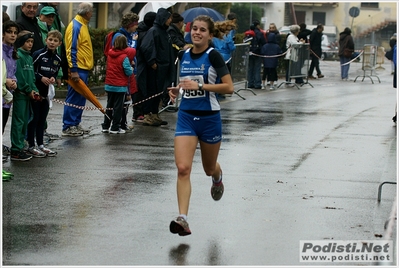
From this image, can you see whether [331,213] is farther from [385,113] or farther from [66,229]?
[385,113]

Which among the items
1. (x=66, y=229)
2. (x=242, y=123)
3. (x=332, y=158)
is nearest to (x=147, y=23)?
(x=242, y=123)

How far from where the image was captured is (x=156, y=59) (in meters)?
15.1

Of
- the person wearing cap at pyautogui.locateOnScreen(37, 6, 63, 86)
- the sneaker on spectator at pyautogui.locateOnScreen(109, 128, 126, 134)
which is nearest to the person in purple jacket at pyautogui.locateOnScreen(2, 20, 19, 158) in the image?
the person wearing cap at pyautogui.locateOnScreen(37, 6, 63, 86)

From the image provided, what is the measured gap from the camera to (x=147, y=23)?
1578 cm

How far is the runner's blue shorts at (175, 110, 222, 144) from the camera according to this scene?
25.6 ft

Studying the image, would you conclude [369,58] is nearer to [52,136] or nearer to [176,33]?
[176,33]

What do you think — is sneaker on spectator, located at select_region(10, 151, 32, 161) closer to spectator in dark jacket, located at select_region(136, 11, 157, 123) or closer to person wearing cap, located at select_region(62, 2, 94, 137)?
person wearing cap, located at select_region(62, 2, 94, 137)

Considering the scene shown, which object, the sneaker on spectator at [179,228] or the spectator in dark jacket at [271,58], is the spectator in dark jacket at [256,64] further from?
the sneaker on spectator at [179,228]

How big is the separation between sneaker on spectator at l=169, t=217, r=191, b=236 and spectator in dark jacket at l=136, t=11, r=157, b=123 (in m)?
8.20

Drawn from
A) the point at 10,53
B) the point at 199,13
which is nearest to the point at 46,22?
the point at 10,53

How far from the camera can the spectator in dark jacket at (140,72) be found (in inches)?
599

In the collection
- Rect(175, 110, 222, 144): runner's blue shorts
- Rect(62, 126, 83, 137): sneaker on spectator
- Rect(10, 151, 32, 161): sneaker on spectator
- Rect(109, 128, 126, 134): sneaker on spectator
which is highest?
Rect(175, 110, 222, 144): runner's blue shorts

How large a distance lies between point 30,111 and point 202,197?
125 inches

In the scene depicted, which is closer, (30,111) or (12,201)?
(12,201)
